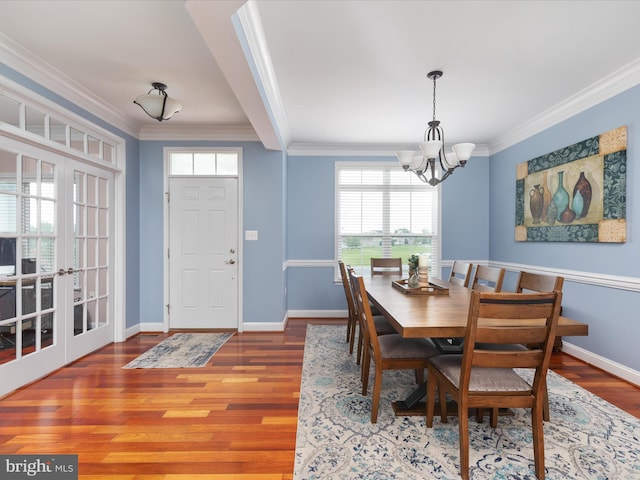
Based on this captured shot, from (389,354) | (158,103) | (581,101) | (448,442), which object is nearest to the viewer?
(448,442)

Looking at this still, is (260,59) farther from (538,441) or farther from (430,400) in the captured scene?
(538,441)

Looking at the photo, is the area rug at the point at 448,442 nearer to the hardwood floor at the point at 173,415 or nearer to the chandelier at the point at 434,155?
the hardwood floor at the point at 173,415

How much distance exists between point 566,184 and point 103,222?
4943 mm

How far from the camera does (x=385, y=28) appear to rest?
87.8 inches

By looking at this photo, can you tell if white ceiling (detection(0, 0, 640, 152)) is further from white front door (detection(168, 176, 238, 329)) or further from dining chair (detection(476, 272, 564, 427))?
dining chair (detection(476, 272, 564, 427))

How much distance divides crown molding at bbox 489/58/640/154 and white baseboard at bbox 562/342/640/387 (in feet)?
7.69

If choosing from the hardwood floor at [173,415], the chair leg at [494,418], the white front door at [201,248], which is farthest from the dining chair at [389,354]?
the white front door at [201,248]

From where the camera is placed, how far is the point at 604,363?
9.91ft

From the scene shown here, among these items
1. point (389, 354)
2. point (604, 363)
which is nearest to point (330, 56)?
point (389, 354)

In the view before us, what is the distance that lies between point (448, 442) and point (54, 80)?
401cm

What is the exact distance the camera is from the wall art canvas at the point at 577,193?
113 inches

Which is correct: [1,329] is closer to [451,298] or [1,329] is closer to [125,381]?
[125,381]

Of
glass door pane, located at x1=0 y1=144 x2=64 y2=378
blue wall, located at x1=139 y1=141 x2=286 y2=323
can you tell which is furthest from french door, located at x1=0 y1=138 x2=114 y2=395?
blue wall, located at x1=139 y1=141 x2=286 y2=323

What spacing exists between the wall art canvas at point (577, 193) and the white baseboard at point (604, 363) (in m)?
Answer: 1.08
